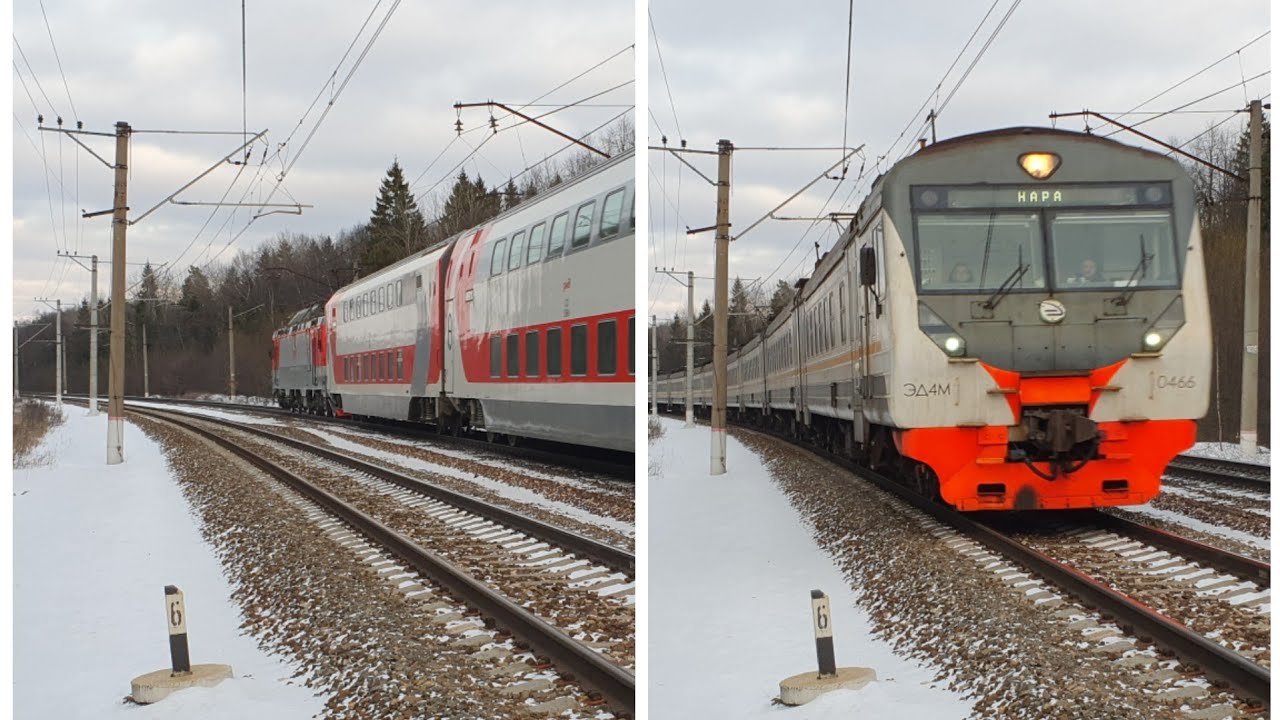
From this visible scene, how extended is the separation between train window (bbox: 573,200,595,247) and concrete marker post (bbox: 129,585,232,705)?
7452 millimetres

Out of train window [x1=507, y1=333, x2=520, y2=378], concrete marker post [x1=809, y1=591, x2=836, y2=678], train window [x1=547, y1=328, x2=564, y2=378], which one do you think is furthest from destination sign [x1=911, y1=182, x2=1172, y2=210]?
train window [x1=507, y1=333, x2=520, y2=378]

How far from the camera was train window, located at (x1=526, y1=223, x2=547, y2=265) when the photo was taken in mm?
13649

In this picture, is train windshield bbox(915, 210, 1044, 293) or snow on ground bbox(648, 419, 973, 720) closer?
snow on ground bbox(648, 419, 973, 720)

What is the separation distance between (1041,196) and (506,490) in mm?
6772

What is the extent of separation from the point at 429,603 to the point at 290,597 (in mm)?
1116

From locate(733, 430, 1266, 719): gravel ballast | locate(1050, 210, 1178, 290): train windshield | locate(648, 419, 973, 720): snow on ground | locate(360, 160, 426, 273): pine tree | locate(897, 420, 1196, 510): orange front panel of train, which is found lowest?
locate(648, 419, 973, 720): snow on ground

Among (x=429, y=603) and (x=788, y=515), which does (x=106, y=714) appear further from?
(x=788, y=515)

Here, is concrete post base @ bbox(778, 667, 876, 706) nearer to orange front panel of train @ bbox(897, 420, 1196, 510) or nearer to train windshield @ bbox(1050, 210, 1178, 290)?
orange front panel of train @ bbox(897, 420, 1196, 510)

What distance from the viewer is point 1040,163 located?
8281mm

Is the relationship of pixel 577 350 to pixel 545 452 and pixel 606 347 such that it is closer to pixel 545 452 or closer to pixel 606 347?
pixel 606 347

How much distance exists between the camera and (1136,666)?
485 cm


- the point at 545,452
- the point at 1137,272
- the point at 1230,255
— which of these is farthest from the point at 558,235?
the point at 1230,255

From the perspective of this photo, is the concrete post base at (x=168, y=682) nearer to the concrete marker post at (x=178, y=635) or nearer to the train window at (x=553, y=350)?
the concrete marker post at (x=178, y=635)

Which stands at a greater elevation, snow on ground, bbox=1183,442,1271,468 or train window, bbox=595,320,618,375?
train window, bbox=595,320,618,375
